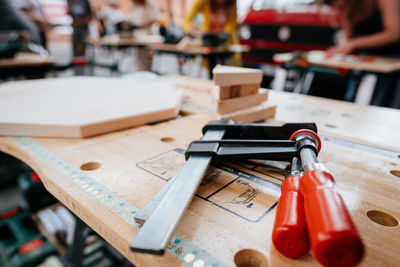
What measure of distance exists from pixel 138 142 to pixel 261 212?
47cm

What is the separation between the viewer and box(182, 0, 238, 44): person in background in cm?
527

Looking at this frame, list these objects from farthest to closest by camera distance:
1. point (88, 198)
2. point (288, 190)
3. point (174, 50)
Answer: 1. point (174, 50)
2. point (88, 198)
3. point (288, 190)

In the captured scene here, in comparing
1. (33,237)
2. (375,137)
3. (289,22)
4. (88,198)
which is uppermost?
(289,22)

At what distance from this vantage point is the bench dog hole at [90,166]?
2.28ft

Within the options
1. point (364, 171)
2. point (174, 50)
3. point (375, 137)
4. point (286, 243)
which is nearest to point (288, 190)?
point (286, 243)

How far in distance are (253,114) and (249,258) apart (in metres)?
0.69

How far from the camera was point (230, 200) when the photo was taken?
1.89ft

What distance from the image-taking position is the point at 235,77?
957mm

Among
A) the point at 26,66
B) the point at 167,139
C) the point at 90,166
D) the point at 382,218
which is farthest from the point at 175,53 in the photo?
the point at 382,218

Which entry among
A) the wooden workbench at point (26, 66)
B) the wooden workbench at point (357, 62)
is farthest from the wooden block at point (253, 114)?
the wooden workbench at point (26, 66)

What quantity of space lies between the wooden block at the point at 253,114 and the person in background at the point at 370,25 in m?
2.40

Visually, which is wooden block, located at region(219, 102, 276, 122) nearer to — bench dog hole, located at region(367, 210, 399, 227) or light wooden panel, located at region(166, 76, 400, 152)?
light wooden panel, located at region(166, 76, 400, 152)

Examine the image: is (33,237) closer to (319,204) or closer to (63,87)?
(63,87)

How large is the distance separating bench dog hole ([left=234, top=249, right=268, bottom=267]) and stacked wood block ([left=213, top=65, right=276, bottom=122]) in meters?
0.59
